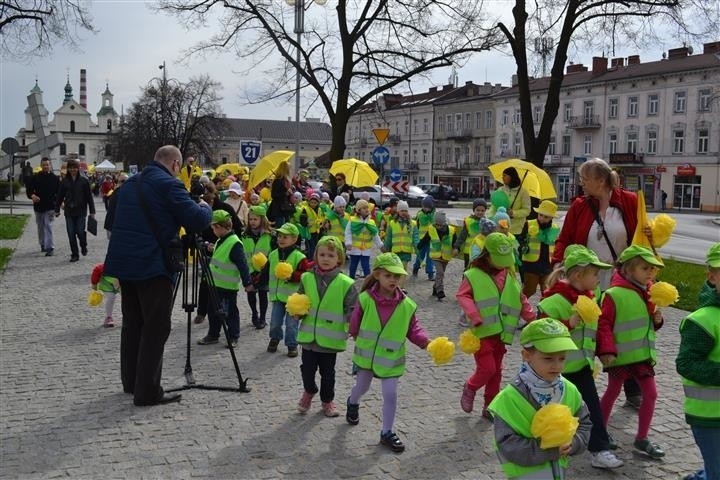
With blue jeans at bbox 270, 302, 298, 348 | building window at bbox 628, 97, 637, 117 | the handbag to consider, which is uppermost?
building window at bbox 628, 97, 637, 117

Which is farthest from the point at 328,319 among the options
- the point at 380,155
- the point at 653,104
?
the point at 653,104

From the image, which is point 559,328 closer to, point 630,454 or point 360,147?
point 630,454

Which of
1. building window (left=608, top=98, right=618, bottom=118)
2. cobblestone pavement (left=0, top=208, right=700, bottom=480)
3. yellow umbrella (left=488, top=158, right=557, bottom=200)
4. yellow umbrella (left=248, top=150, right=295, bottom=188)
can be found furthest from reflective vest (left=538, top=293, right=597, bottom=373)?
building window (left=608, top=98, right=618, bottom=118)

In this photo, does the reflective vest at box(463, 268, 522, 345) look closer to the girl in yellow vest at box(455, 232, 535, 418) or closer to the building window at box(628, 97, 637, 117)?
the girl in yellow vest at box(455, 232, 535, 418)

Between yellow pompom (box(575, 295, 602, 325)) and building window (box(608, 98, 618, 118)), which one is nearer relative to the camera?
yellow pompom (box(575, 295, 602, 325))

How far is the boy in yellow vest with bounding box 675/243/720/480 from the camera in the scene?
156 inches

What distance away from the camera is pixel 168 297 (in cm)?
619

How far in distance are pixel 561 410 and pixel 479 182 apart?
79272mm

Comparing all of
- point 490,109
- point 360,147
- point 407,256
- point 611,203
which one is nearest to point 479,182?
point 490,109

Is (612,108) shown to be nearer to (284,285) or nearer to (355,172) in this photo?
(355,172)

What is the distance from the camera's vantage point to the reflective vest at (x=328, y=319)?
5.78 meters

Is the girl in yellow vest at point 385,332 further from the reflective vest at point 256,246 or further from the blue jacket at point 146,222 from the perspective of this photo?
the reflective vest at point 256,246

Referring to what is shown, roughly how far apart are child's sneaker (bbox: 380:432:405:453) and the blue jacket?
223 cm

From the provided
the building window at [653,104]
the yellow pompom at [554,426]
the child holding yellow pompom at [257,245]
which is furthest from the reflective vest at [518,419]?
the building window at [653,104]
